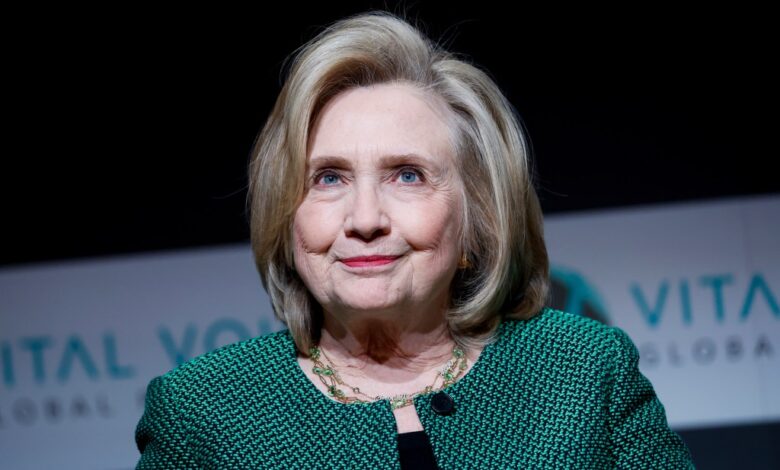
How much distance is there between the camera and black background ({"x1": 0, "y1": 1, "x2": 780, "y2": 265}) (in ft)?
9.29

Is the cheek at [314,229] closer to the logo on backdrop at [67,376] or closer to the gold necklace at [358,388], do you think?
the gold necklace at [358,388]

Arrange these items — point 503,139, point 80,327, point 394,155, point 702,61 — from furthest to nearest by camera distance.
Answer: point 80,327
point 702,61
point 503,139
point 394,155

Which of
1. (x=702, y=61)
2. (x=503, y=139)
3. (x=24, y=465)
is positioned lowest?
(x=24, y=465)

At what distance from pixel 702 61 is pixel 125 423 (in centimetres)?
214

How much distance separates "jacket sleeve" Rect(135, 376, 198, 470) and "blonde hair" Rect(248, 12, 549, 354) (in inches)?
8.8

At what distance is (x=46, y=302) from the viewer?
304 cm

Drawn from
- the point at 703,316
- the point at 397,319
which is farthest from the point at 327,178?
the point at 703,316

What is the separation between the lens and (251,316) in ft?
9.77

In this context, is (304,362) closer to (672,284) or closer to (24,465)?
(672,284)

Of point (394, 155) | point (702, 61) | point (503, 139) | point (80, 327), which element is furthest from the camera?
point (80, 327)

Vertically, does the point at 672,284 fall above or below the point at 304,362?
below

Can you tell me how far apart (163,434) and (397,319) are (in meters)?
0.40

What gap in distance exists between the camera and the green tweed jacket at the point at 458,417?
54.2 inches

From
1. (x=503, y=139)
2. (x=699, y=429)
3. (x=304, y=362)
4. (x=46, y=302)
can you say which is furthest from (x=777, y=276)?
(x=46, y=302)
